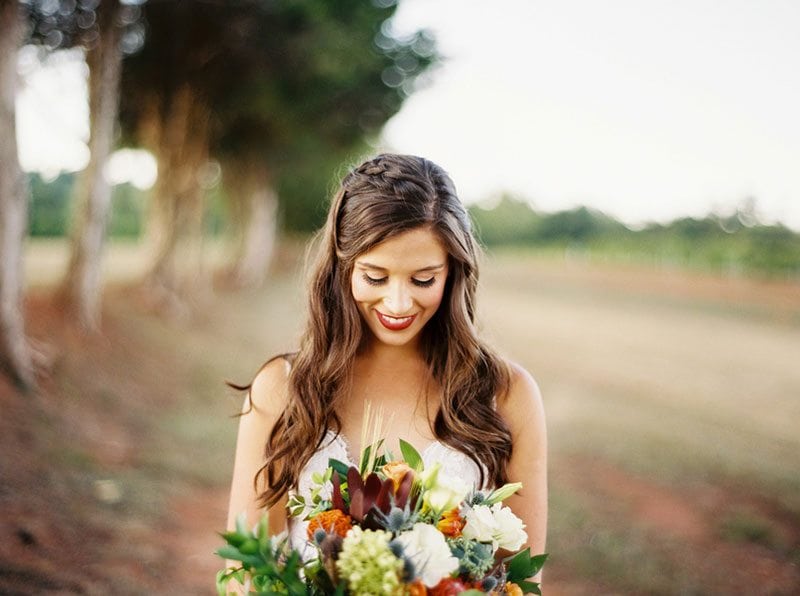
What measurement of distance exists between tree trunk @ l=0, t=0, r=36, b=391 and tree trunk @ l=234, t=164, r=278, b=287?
17.9 meters

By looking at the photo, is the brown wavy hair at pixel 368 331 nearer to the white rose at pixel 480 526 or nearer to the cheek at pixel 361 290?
the cheek at pixel 361 290

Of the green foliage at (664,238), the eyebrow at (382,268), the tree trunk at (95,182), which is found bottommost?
the eyebrow at (382,268)

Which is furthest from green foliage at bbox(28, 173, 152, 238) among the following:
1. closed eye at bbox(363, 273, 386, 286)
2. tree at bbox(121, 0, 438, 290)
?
closed eye at bbox(363, 273, 386, 286)

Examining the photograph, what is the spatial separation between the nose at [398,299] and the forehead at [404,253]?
0.06m

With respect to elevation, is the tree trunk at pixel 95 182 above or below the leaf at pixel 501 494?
above

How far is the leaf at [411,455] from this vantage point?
2088 millimetres

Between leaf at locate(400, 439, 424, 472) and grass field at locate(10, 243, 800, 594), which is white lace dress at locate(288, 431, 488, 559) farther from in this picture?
grass field at locate(10, 243, 800, 594)

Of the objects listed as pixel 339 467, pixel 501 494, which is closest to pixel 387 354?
pixel 339 467

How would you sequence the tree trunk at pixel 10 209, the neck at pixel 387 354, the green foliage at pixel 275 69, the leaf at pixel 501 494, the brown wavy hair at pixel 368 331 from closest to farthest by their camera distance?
the leaf at pixel 501 494 → the brown wavy hair at pixel 368 331 → the neck at pixel 387 354 → the tree trunk at pixel 10 209 → the green foliage at pixel 275 69

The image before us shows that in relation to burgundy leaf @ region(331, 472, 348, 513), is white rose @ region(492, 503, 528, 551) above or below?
below

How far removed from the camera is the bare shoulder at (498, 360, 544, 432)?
8.91 feet

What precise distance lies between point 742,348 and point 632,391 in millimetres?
5090

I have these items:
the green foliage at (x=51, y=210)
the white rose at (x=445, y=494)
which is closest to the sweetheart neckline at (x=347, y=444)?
the white rose at (x=445, y=494)

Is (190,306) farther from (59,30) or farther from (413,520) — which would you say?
(413,520)
